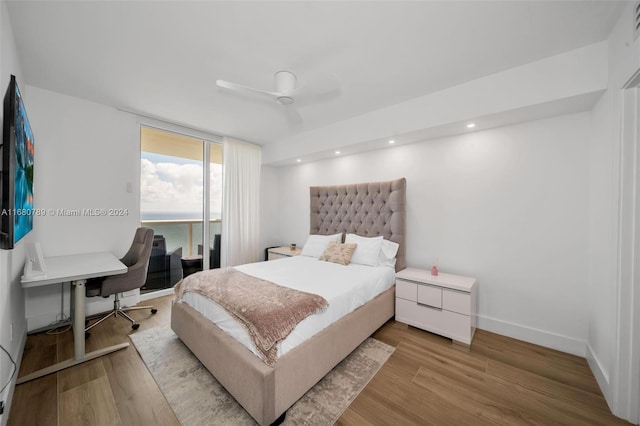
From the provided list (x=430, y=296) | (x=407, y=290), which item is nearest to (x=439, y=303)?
(x=430, y=296)

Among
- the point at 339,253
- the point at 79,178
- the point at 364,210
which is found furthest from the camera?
the point at 364,210

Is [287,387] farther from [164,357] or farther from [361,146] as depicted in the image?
[361,146]

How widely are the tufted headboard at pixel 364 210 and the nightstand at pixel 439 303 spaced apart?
426 mm

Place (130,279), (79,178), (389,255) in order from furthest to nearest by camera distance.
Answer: (389,255), (79,178), (130,279)

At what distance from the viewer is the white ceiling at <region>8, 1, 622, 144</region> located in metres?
1.61

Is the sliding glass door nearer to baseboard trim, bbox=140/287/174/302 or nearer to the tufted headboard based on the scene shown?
baseboard trim, bbox=140/287/174/302

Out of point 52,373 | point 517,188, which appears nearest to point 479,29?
point 517,188

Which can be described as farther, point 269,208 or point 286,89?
point 269,208

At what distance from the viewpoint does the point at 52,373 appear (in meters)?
1.96

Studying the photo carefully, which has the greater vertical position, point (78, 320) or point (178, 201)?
point (178, 201)

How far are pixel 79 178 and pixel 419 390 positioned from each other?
421cm

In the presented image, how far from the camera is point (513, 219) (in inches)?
101

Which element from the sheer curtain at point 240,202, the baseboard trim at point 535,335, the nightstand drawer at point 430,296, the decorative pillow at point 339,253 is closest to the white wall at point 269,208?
the sheer curtain at point 240,202

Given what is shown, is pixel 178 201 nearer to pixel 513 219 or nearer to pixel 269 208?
pixel 269 208
